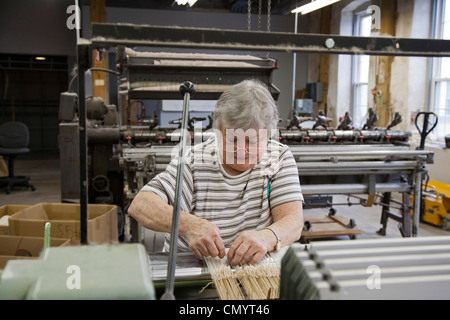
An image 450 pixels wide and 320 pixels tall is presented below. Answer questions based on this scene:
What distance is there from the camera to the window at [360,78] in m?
6.71

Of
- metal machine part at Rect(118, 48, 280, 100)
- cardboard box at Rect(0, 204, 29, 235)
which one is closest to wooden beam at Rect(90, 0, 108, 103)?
metal machine part at Rect(118, 48, 280, 100)

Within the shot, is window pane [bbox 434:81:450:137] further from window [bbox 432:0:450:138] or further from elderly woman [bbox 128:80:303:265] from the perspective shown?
elderly woman [bbox 128:80:303:265]

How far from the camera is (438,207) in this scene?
165 inches

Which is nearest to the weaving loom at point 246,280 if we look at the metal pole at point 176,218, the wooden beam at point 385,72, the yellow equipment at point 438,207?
the metal pole at point 176,218

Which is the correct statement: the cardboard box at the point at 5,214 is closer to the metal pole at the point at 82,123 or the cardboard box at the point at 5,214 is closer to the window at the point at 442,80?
the metal pole at the point at 82,123

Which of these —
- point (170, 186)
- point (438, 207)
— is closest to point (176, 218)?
point (170, 186)

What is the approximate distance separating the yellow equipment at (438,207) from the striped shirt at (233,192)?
10.0 ft

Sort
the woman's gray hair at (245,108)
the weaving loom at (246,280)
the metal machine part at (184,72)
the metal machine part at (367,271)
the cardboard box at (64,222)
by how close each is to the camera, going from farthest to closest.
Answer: the metal machine part at (184,72), the cardboard box at (64,222), the woman's gray hair at (245,108), the weaving loom at (246,280), the metal machine part at (367,271)

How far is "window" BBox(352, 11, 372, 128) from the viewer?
22.0 ft

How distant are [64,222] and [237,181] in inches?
47.6

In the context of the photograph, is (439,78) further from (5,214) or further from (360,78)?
(5,214)

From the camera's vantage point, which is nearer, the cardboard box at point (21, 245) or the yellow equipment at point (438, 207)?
the cardboard box at point (21, 245)

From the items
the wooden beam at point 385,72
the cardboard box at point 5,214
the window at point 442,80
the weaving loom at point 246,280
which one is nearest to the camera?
the weaving loom at point 246,280
